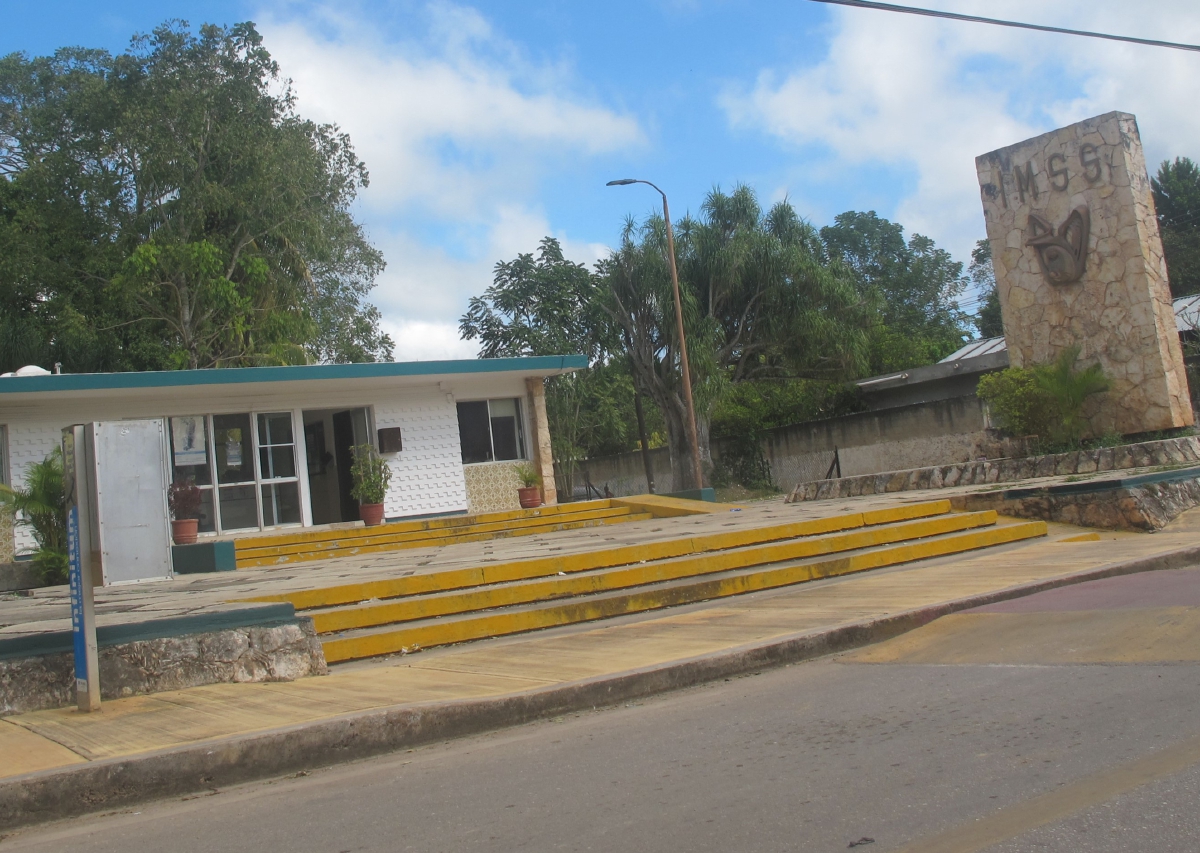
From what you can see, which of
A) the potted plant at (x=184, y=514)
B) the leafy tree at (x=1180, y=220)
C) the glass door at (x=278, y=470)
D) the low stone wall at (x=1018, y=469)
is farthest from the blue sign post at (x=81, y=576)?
the leafy tree at (x=1180, y=220)

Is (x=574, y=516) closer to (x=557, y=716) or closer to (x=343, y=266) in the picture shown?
(x=557, y=716)

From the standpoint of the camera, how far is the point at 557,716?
19.8 feet

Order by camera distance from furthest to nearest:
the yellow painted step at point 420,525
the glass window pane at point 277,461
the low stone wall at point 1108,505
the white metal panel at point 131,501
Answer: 1. the glass window pane at point 277,461
2. the yellow painted step at point 420,525
3. the low stone wall at point 1108,505
4. the white metal panel at point 131,501

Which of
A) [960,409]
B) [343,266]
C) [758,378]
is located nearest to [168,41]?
[343,266]

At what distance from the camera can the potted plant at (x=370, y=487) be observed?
60.6 ft

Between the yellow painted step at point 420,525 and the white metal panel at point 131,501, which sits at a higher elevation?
→ the white metal panel at point 131,501

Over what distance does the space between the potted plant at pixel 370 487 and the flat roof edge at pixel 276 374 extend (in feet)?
5.53

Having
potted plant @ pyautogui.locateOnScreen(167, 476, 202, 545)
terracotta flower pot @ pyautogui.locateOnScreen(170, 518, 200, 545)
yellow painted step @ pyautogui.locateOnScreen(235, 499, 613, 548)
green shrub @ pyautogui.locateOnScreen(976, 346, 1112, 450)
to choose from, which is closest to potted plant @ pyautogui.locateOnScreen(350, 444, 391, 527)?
yellow painted step @ pyautogui.locateOnScreen(235, 499, 613, 548)

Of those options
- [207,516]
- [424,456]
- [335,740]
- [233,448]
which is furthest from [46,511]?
[335,740]

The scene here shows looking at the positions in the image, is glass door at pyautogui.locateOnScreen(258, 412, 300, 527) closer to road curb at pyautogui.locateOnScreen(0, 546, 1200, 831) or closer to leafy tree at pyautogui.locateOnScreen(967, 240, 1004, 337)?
road curb at pyautogui.locateOnScreen(0, 546, 1200, 831)

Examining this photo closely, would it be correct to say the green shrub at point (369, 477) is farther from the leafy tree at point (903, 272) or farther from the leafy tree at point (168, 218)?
the leafy tree at point (903, 272)

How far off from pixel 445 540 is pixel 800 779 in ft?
42.9

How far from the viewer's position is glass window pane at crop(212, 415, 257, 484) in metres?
18.7

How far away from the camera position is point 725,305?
103ft
